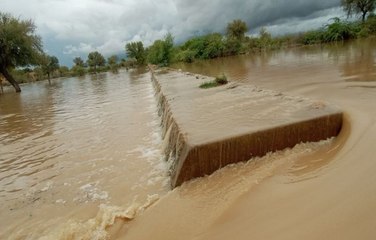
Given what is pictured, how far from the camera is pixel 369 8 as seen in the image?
44.2m

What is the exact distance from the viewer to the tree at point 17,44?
25359 millimetres

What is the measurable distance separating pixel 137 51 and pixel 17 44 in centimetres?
5280

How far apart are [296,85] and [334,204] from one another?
645 centimetres

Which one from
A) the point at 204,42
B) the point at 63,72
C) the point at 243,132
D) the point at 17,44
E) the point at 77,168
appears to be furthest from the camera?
the point at 63,72

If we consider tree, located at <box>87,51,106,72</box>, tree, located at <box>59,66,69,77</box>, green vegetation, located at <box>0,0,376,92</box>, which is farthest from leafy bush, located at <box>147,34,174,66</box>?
tree, located at <box>87,51,106,72</box>

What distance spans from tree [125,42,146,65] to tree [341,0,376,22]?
152ft

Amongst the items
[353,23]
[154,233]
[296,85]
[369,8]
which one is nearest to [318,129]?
[154,233]

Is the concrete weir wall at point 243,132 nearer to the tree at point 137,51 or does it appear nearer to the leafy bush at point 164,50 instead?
the leafy bush at point 164,50

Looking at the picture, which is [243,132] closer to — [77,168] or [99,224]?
[99,224]

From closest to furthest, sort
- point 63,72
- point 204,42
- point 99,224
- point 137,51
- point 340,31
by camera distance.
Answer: point 99,224 < point 340,31 < point 204,42 < point 63,72 < point 137,51

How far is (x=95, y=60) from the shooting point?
274 ft

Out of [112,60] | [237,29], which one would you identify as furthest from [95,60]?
[237,29]

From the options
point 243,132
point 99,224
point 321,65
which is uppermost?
point 321,65

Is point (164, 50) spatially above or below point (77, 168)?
above
